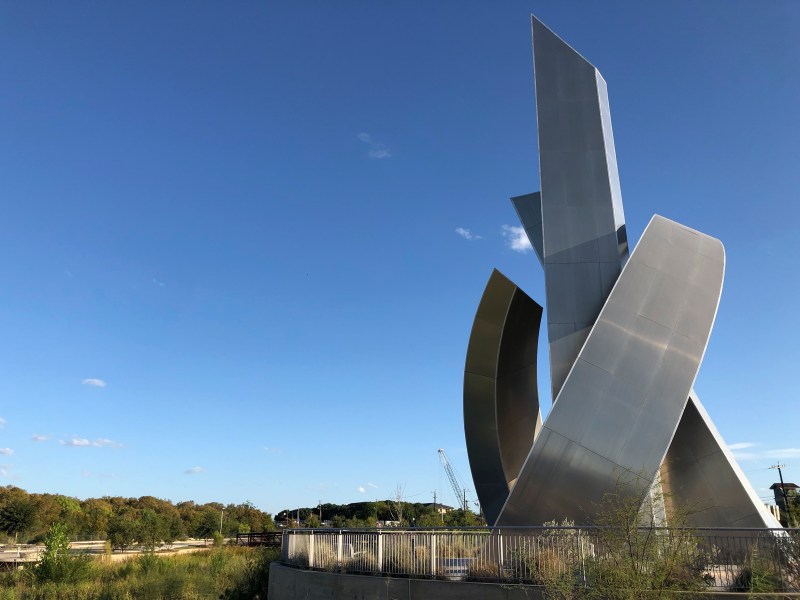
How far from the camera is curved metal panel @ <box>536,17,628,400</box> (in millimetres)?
16047

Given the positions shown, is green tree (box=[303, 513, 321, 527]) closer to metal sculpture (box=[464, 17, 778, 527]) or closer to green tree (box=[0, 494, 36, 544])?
green tree (box=[0, 494, 36, 544])

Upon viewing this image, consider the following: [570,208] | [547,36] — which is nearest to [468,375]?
[570,208]

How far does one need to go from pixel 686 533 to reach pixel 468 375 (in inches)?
466

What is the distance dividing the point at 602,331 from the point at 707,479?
4519 millimetres

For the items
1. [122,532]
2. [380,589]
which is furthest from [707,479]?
[122,532]

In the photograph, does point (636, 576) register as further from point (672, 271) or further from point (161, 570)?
point (161, 570)

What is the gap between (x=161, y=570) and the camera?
95.6 ft

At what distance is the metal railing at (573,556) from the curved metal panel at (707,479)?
2.65 feet

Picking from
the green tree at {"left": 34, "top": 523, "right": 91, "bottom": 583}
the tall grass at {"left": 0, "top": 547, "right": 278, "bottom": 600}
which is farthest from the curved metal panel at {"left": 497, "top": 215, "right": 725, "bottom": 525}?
the green tree at {"left": 34, "top": 523, "right": 91, "bottom": 583}

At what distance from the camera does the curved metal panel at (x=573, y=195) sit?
16.0 meters

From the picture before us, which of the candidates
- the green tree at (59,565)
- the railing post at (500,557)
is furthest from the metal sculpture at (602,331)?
the green tree at (59,565)

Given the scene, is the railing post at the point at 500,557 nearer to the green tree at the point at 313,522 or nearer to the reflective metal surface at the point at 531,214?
the reflective metal surface at the point at 531,214

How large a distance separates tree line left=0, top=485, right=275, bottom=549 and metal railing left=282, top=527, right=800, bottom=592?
36614mm

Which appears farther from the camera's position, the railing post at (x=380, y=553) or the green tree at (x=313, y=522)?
the green tree at (x=313, y=522)
